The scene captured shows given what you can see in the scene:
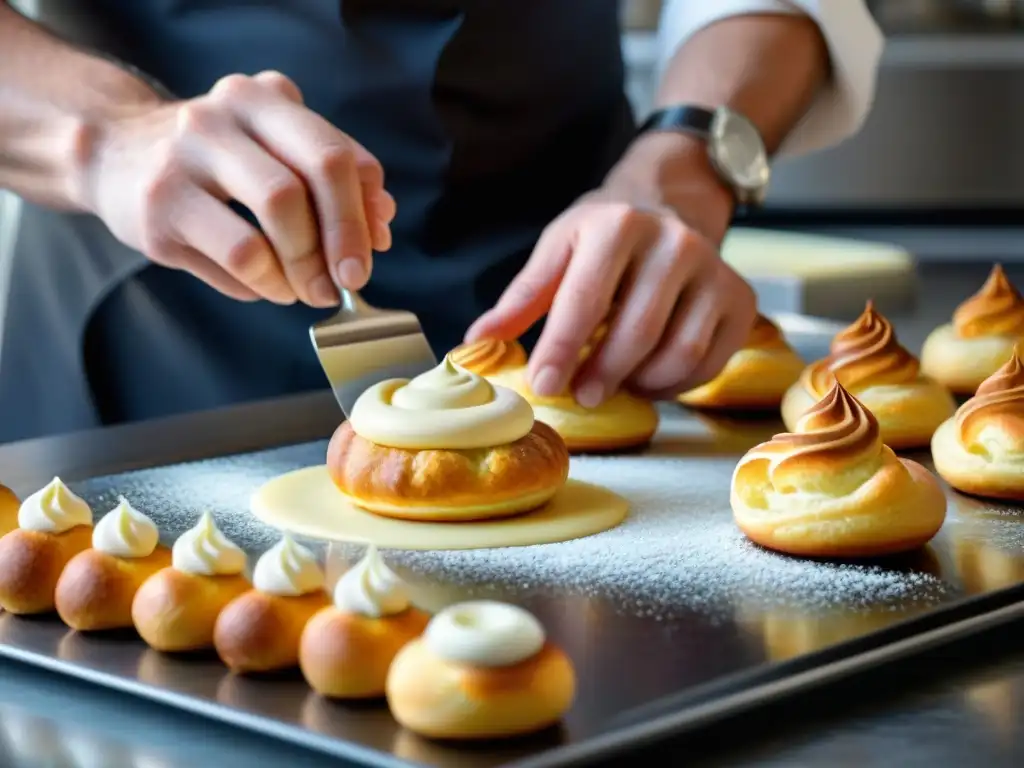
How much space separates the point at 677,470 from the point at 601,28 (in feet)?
2.44

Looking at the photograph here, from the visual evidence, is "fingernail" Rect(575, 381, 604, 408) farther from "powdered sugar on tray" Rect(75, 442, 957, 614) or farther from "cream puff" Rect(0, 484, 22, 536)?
"cream puff" Rect(0, 484, 22, 536)

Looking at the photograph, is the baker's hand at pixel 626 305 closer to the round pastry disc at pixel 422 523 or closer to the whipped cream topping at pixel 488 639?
the round pastry disc at pixel 422 523

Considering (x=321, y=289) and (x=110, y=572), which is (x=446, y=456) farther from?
(x=110, y=572)

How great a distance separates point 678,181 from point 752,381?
25 centimetres

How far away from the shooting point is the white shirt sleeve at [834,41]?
1.98m

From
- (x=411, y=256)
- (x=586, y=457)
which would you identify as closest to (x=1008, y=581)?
(x=586, y=457)

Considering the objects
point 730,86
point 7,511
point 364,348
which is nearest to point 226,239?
point 364,348

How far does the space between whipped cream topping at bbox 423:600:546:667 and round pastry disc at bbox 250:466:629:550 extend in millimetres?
400

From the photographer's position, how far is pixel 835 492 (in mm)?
1195

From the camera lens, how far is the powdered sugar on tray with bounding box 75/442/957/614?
1.08 m

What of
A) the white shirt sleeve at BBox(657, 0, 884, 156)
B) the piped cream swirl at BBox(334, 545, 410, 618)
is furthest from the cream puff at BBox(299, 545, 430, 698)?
the white shirt sleeve at BBox(657, 0, 884, 156)

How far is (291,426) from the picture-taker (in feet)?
5.34

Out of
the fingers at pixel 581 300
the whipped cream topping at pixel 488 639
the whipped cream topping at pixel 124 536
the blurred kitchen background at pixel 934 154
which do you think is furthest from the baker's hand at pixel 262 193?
the blurred kitchen background at pixel 934 154

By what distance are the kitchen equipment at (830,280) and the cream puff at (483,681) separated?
2.05 m
